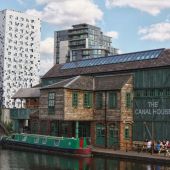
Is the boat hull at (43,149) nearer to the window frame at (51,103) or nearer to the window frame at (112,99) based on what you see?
the window frame at (51,103)

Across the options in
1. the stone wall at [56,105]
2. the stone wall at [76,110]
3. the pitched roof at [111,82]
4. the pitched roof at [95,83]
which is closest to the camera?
the stone wall at [76,110]

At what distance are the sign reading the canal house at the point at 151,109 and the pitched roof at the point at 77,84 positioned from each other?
19.5 ft

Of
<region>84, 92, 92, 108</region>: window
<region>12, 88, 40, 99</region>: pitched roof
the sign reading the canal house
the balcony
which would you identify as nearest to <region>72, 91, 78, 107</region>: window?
<region>84, 92, 92, 108</region>: window

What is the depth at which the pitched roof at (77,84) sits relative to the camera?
4666cm

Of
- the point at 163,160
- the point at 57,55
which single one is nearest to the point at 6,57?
the point at 57,55

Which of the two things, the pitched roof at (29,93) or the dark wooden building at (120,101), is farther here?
the pitched roof at (29,93)

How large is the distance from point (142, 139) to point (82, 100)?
25.8 ft

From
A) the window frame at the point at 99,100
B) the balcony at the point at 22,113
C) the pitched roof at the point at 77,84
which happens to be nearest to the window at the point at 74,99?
the pitched roof at the point at 77,84

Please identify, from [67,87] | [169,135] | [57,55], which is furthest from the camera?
[57,55]

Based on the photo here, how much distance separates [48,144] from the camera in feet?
150

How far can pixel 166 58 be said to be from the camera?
44.7 metres

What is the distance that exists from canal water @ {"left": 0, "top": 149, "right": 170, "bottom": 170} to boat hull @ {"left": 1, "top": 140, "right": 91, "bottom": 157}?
4.34 ft

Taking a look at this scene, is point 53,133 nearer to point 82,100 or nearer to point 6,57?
point 82,100

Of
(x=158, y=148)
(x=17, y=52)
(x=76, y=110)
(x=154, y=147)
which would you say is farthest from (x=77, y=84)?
(x=17, y=52)
